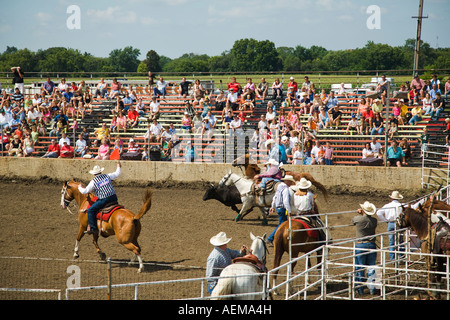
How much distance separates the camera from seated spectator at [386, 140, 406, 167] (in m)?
19.8

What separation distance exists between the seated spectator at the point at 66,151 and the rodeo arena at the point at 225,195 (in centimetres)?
5

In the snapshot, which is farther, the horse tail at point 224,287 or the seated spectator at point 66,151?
the seated spectator at point 66,151

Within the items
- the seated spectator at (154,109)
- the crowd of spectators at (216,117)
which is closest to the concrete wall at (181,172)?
the crowd of spectators at (216,117)

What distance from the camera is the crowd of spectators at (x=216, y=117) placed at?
72.6ft

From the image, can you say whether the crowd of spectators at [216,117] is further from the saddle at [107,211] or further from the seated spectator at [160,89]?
the saddle at [107,211]

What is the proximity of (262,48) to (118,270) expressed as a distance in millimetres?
85333

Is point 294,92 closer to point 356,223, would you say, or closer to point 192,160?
point 192,160

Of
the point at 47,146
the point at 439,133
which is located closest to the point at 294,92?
the point at 439,133

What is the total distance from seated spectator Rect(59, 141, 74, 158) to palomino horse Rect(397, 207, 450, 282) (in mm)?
16425

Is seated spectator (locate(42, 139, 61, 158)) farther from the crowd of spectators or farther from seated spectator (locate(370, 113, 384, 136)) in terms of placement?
seated spectator (locate(370, 113, 384, 136))

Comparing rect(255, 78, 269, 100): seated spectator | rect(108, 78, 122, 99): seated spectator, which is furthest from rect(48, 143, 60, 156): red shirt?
rect(255, 78, 269, 100): seated spectator

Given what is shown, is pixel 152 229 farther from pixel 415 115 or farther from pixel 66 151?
pixel 415 115

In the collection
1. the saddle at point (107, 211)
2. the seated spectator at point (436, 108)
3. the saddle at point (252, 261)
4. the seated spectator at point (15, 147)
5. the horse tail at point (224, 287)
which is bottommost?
the seated spectator at point (15, 147)

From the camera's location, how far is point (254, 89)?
2805cm
